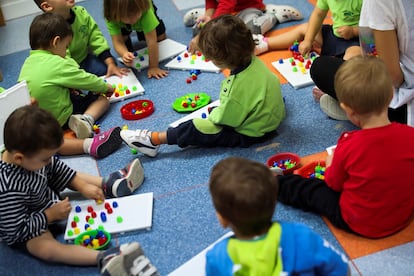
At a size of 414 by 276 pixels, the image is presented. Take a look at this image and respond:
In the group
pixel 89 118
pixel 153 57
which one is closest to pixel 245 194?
pixel 89 118

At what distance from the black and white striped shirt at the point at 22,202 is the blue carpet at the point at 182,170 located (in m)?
0.11

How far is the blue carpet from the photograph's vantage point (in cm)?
152

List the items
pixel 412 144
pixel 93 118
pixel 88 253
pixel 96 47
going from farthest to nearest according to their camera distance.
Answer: pixel 96 47 < pixel 93 118 < pixel 88 253 < pixel 412 144

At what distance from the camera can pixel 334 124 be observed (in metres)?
1.93

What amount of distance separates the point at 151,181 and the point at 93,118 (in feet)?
A: 1.74

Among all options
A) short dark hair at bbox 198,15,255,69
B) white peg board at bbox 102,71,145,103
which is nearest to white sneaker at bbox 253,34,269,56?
white peg board at bbox 102,71,145,103

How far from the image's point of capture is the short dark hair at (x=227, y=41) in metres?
1.73

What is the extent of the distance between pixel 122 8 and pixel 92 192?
97 cm

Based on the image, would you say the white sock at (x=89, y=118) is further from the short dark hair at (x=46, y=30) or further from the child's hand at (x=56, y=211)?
the child's hand at (x=56, y=211)

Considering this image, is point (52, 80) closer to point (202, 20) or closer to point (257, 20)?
point (202, 20)

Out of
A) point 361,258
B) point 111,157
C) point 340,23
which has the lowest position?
point 111,157

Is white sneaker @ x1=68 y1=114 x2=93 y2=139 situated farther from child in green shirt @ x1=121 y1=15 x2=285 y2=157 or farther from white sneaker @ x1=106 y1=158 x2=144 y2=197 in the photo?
white sneaker @ x1=106 y1=158 x2=144 y2=197

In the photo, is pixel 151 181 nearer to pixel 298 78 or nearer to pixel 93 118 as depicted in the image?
pixel 93 118

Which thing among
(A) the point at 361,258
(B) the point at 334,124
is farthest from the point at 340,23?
(A) the point at 361,258
